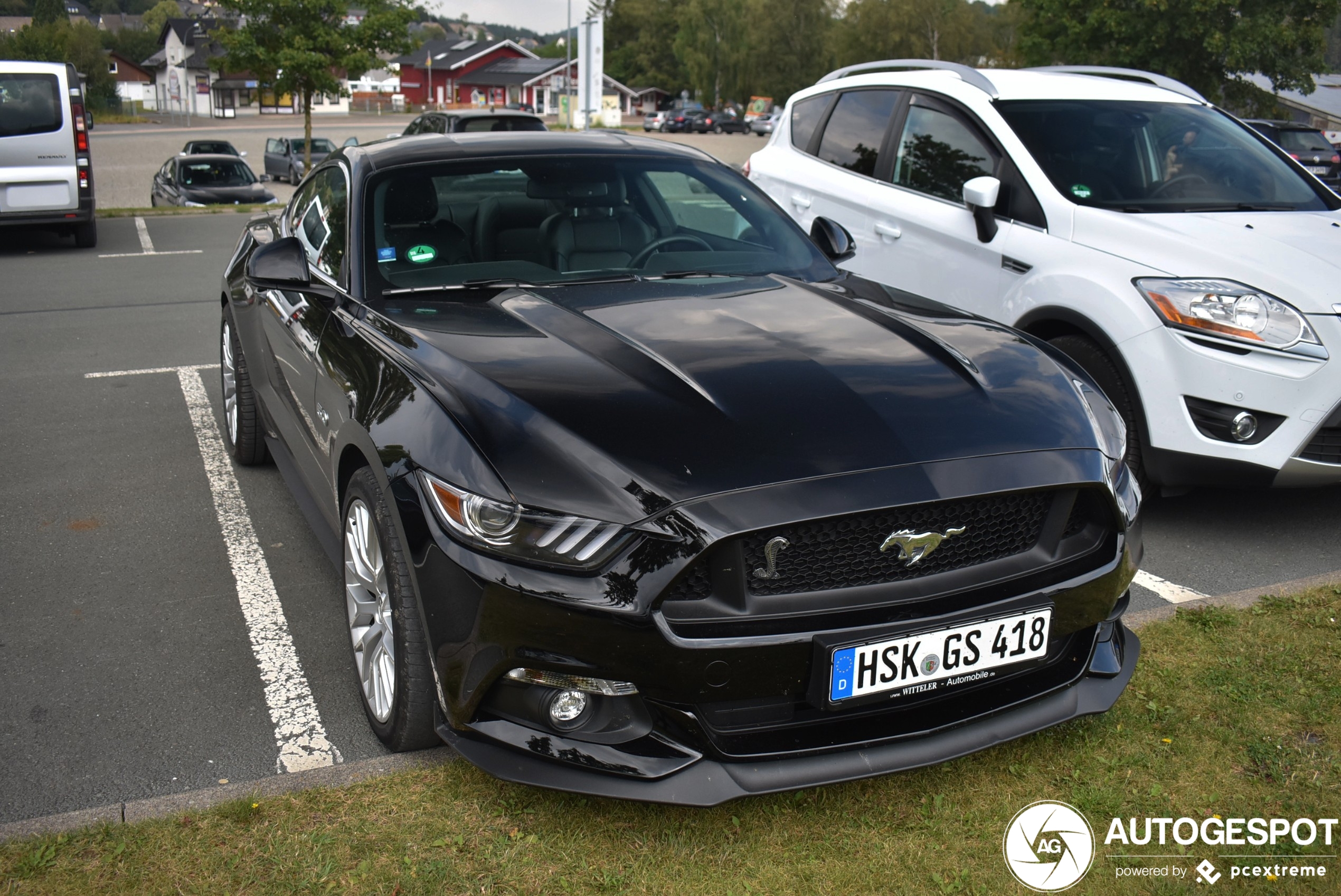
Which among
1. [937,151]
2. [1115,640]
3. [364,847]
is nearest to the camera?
[364,847]

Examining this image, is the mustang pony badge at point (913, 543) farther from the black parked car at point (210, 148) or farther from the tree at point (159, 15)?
the tree at point (159, 15)

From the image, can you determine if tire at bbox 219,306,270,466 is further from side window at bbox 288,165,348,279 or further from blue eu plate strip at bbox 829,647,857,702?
blue eu plate strip at bbox 829,647,857,702

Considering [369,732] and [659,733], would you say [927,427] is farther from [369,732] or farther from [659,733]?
[369,732]

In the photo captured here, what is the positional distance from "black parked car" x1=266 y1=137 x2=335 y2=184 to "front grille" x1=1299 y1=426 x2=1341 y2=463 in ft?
98.3

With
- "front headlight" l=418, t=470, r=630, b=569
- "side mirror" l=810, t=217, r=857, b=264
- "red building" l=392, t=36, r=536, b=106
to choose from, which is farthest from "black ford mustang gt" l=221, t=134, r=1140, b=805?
"red building" l=392, t=36, r=536, b=106

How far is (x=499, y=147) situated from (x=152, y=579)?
199 centimetres

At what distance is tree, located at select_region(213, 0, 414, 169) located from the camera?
27438 millimetres

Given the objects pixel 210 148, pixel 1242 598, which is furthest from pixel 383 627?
pixel 210 148

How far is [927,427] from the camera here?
253 cm

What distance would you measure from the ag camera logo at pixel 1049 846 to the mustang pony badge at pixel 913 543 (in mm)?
702

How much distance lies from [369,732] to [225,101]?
343 feet

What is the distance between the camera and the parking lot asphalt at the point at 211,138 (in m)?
29.3

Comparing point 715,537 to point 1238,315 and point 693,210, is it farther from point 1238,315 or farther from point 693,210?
point 1238,315

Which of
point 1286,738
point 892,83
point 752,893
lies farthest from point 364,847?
point 892,83
